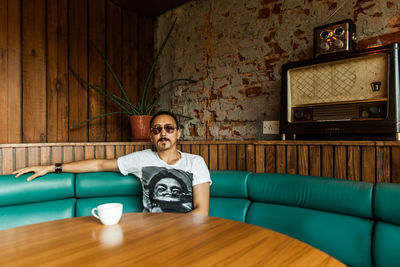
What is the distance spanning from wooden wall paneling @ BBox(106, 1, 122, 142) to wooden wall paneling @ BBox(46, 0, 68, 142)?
0.40 metres

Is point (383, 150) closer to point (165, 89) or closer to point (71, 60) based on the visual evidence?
point (165, 89)

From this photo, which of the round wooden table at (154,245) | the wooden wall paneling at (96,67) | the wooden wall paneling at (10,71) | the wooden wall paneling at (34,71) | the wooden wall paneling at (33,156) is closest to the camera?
the round wooden table at (154,245)

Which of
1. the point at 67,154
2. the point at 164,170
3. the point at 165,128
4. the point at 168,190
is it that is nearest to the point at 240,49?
the point at 165,128

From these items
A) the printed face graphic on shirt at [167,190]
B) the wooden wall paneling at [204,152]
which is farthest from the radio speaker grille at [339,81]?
the printed face graphic on shirt at [167,190]

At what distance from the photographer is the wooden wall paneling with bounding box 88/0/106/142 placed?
2471mm

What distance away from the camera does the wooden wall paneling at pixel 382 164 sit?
4.35 ft

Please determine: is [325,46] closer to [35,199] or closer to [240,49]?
[240,49]

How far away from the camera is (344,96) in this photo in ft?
4.88

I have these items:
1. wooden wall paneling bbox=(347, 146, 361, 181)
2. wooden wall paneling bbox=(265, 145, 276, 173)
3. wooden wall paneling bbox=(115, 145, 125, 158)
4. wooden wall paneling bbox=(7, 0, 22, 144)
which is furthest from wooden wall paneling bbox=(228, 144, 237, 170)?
wooden wall paneling bbox=(7, 0, 22, 144)

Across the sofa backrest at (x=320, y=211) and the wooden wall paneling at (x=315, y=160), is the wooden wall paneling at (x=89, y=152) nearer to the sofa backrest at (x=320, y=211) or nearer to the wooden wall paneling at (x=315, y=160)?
the sofa backrest at (x=320, y=211)

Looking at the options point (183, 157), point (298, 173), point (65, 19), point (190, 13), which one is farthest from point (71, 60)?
point (298, 173)

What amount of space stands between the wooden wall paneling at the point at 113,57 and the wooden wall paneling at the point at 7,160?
0.96 meters

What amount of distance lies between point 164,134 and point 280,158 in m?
0.77

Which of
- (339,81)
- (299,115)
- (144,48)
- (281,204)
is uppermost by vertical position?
(144,48)
